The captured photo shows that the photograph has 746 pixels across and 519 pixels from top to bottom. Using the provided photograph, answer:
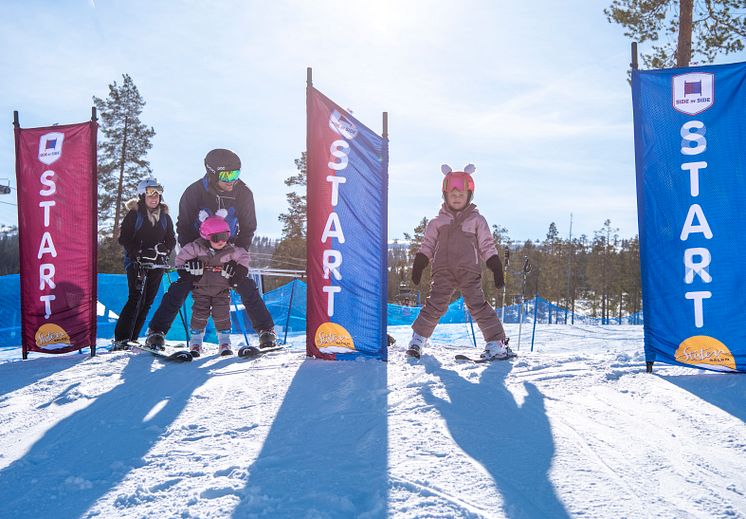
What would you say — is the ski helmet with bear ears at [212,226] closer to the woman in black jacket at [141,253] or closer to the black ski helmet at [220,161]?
the black ski helmet at [220,161]

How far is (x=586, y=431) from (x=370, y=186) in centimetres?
286

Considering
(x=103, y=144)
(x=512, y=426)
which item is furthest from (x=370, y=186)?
(x=103, y=144)

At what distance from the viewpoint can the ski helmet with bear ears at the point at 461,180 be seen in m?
4.73

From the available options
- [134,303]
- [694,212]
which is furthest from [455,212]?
[134,303]

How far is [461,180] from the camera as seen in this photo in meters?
4.73

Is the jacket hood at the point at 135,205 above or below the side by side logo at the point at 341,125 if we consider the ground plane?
below

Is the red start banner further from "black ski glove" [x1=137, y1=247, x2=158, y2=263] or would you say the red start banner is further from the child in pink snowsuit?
the child in pink snowsuit

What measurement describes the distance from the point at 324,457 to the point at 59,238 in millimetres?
4092

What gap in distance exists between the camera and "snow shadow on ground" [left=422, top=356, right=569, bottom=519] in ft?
5.66

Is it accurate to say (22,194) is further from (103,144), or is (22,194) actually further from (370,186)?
(103,144)

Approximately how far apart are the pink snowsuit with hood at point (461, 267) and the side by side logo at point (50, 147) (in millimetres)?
3693

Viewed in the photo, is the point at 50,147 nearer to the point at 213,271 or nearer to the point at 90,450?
the point at 213,271

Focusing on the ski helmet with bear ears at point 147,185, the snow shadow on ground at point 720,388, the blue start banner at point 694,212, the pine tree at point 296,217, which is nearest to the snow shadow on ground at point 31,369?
the ski helmet with bear ears at point 147,185

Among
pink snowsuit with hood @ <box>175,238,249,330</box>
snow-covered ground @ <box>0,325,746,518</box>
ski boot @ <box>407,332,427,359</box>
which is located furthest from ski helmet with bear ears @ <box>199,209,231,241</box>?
ski boot @ <box>407,332,427,359</box>
